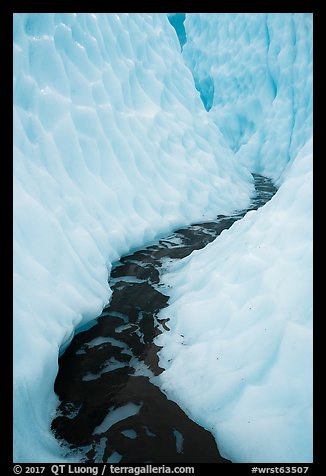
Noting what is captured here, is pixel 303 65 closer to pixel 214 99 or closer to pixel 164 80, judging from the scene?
pixel 214 99

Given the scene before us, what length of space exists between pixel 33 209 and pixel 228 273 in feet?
6.86

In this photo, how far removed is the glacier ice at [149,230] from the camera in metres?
2.62

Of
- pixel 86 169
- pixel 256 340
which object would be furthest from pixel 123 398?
pixel 86 169

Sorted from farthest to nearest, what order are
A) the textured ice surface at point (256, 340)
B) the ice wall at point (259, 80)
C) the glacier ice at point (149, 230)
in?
the ice wall at point (259, 80) < the glacier ice at point (149, 230) < the textured ice surface at point (256, 340)

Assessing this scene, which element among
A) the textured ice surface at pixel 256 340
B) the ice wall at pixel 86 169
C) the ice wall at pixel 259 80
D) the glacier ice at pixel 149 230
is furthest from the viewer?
the ice wall at pixel 259 80

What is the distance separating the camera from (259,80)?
1511cm

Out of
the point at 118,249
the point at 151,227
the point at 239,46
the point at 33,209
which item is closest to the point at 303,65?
the point at 239,46

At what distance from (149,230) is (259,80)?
38.6 ft

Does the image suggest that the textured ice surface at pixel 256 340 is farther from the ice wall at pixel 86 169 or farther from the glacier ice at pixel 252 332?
the ice wall at pixel 86 169

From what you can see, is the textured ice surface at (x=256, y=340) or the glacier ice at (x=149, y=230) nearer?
the textured ice surface at (x=256, y=340)

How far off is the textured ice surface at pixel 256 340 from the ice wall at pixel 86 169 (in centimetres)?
106

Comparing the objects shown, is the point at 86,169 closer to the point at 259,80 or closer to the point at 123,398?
the point at 123,398

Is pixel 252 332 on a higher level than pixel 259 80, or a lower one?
lower

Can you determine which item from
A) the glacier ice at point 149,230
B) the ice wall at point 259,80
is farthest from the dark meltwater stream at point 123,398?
the ice wall at point 259,80
